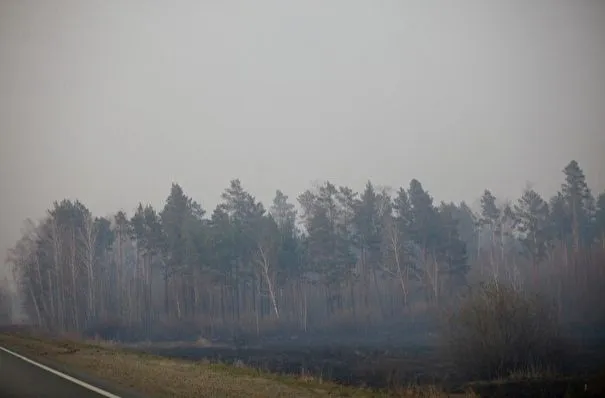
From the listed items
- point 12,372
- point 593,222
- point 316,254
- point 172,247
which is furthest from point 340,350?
point 593,222

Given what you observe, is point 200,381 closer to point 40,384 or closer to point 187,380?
point 187,380

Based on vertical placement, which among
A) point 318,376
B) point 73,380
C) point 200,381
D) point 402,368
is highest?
point 73,380

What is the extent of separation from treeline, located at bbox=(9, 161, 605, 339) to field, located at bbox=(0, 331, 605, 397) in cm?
2483

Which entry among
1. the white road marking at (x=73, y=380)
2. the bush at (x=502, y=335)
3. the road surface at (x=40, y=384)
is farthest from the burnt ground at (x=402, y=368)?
the road surface at (x=40, y=384)

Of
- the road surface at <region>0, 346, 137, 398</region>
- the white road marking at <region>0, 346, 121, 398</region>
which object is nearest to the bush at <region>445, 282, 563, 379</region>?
the white road marking at <region>0, 346, 121, 398</region>

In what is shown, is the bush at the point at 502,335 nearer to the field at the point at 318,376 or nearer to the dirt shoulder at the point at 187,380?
the field at the point at 318,376

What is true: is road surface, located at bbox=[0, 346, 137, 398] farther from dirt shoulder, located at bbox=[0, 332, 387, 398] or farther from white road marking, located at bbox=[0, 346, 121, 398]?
dirt shoulder, located at bbox=[0, 332, 387, 398]

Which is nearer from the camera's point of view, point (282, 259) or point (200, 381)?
point (200, 381)

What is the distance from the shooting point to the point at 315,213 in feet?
204

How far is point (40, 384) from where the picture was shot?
1446 cm

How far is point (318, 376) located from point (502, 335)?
8815 mm

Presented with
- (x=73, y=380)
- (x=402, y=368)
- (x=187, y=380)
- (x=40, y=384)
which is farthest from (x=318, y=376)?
(x=40, y=384)

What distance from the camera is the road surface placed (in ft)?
42.0

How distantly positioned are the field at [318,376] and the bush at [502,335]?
1.02m
